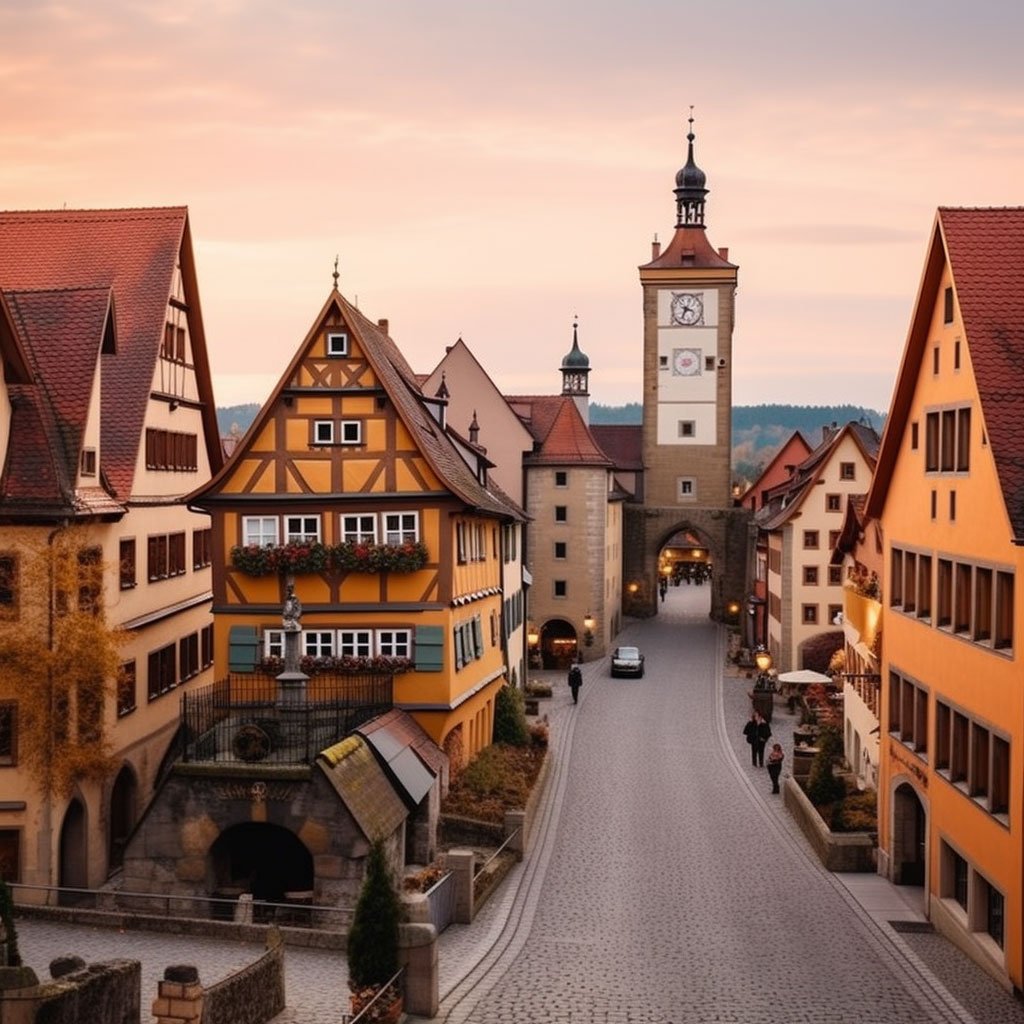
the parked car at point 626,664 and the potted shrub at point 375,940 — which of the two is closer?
the potted shrub at point 375,940

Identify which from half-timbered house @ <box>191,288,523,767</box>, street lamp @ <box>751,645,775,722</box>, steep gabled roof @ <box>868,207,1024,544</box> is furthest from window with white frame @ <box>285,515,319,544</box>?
street lamp @ <box>751,645,775,722</box>

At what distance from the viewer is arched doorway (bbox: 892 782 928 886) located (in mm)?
29891

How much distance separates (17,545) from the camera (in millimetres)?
28391

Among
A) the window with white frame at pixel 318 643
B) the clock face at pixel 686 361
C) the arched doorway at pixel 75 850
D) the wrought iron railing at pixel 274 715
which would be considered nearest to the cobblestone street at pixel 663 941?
the wrought iron railing at pixel 274 715

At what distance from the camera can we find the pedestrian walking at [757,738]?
4356 centimetres

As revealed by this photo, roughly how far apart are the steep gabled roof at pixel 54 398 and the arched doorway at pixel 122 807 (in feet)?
21.2

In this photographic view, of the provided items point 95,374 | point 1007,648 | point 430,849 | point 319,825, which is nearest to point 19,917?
point 319,825

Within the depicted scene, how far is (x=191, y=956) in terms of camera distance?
75.6ft

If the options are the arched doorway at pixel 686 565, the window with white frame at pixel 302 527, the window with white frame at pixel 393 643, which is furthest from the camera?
the arched doorway at pixel 686 565

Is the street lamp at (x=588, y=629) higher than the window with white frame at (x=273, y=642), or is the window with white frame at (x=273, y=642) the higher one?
the window with white frame at (x=273, y=642)

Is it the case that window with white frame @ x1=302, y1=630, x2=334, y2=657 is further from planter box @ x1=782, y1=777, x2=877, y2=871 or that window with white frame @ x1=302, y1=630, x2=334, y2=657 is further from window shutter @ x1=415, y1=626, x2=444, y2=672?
planter box @ x1=782, y1=777, x2=877, y2=871

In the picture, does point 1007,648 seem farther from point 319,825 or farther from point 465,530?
point 465,530

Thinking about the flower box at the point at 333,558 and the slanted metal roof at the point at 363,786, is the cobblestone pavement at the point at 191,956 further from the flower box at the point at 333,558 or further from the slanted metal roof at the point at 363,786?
the flower box at the point at 333,558

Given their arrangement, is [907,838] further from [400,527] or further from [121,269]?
[121,269]
